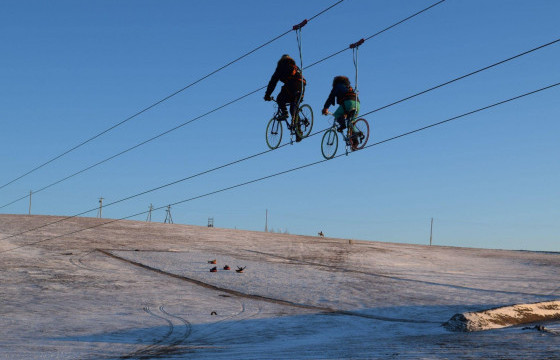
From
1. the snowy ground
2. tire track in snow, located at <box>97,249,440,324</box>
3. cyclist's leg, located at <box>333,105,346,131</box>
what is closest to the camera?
the snowy ground

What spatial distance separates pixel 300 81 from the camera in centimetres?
1798

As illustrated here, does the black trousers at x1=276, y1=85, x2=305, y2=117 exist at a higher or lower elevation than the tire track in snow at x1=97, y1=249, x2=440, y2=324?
higher

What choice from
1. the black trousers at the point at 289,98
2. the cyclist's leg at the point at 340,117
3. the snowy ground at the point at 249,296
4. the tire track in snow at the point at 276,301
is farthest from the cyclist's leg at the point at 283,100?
the snowy ground at the point at 249,296

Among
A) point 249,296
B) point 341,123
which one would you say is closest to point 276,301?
point 249,296

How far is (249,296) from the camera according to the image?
20.1 meters

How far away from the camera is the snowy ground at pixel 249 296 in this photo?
12750 mm

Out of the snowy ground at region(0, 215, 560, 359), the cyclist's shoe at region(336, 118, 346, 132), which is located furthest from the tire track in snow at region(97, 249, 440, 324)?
the cyclist's shoe at region(336, 118, 346, 132)

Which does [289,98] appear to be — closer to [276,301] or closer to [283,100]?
[283,100]

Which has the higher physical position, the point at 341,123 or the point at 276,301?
the point at 341,123

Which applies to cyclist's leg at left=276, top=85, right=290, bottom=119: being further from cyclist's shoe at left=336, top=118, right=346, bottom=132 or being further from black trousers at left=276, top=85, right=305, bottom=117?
cyclist's shoe at left=336, top=118, right=346, bottom=132

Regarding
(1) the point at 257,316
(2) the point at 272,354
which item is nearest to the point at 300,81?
(1) the point at 257,316

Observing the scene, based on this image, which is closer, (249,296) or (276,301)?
(276,301)

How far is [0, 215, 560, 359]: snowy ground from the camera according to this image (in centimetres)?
1275

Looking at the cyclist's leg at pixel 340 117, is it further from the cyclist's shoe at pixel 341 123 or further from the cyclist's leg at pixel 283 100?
the cyclist's leg at pixel 283 100
